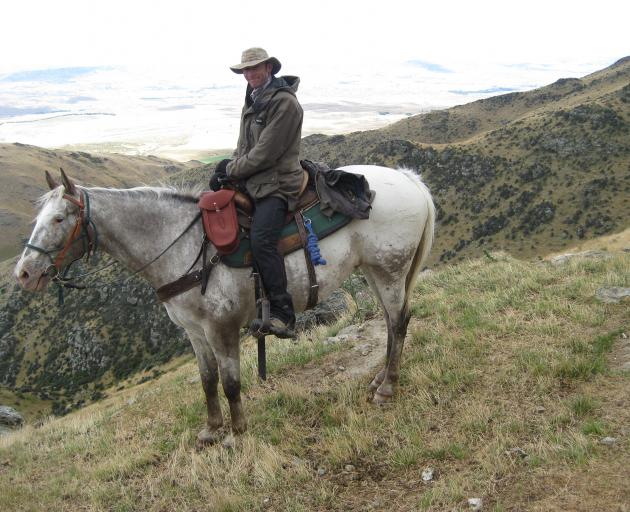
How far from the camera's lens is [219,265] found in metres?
4.86

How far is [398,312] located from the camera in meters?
5.92

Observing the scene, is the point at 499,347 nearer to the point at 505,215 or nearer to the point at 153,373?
the point at 153,373

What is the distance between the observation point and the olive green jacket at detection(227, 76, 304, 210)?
4.71 metres

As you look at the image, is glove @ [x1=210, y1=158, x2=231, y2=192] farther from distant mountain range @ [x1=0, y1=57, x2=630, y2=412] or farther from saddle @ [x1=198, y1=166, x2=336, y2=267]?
distant mountain range @ [x1=0, y1=57, x2=630, y2=412]

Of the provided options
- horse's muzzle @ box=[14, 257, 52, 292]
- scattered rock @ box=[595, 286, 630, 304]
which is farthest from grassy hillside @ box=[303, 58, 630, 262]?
horse's muzzle @ box=[14, 257, 52, 292]

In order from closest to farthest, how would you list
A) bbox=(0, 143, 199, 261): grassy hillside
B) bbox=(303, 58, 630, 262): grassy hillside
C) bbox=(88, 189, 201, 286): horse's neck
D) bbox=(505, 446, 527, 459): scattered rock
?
bbox=(505, 446, 527, 459): scattered rock → bbox=(88, 189, 201, 286): horse's neck → bbox=(303, 58, 630, 262): grassy hillside → bbox=(0, 143, 199, 261): grassy hillside

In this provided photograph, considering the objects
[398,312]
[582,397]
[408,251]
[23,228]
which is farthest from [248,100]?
[23,228]

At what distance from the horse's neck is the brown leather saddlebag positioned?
0.30 meters

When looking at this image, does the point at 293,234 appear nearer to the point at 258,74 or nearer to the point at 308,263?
the point at 308,263

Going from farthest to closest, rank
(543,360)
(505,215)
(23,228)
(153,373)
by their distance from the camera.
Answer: (23,228), (505,215), (153,373), (543,360)

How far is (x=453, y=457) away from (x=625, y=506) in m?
1.43

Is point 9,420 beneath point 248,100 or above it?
beneath

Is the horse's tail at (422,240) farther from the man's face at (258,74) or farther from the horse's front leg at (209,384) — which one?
the horse's front leg at (209,384)

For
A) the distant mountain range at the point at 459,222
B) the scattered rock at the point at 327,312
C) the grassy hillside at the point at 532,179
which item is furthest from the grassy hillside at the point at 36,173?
the scattered rock at the point at 327,312
